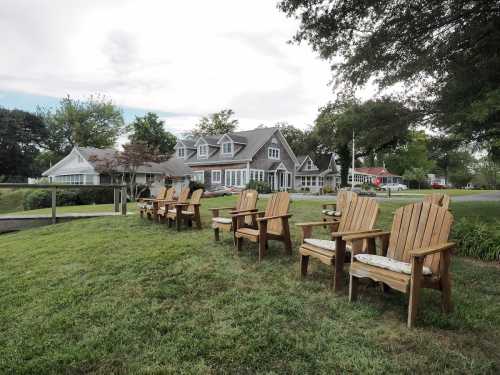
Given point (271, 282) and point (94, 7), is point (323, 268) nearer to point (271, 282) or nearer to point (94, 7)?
point (271, 282)

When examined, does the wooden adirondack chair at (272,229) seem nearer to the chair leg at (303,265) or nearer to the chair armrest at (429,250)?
the chair leg at (303,265)

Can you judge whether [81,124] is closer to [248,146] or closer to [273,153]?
[248,146]

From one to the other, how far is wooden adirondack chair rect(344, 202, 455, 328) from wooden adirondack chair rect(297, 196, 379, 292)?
0.57 feet

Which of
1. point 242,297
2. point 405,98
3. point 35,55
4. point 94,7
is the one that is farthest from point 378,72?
point 35,55

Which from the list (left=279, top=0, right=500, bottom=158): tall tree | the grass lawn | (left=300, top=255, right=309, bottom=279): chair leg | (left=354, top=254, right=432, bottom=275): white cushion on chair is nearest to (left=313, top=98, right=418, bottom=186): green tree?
(left=279, top=0, right=500, bottom=158): tall tree

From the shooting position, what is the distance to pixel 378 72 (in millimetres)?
7234

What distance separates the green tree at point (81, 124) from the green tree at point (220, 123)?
1220cm

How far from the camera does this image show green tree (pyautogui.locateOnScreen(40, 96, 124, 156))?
4266 centimetres

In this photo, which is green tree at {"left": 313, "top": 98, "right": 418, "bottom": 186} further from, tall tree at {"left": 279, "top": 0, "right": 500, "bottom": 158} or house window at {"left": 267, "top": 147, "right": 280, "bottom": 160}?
house window at {"left": 267, "top": 147, "right": 280, "bottom": 160}

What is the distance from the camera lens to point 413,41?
6602mm

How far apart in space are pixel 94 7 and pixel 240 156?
2014cm

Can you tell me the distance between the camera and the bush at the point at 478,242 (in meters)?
4.64

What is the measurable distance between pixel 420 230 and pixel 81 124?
4753cm

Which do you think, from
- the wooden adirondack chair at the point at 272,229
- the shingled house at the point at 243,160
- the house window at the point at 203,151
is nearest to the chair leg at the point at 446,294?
the wooden adirondack chair at the point at 272,229
